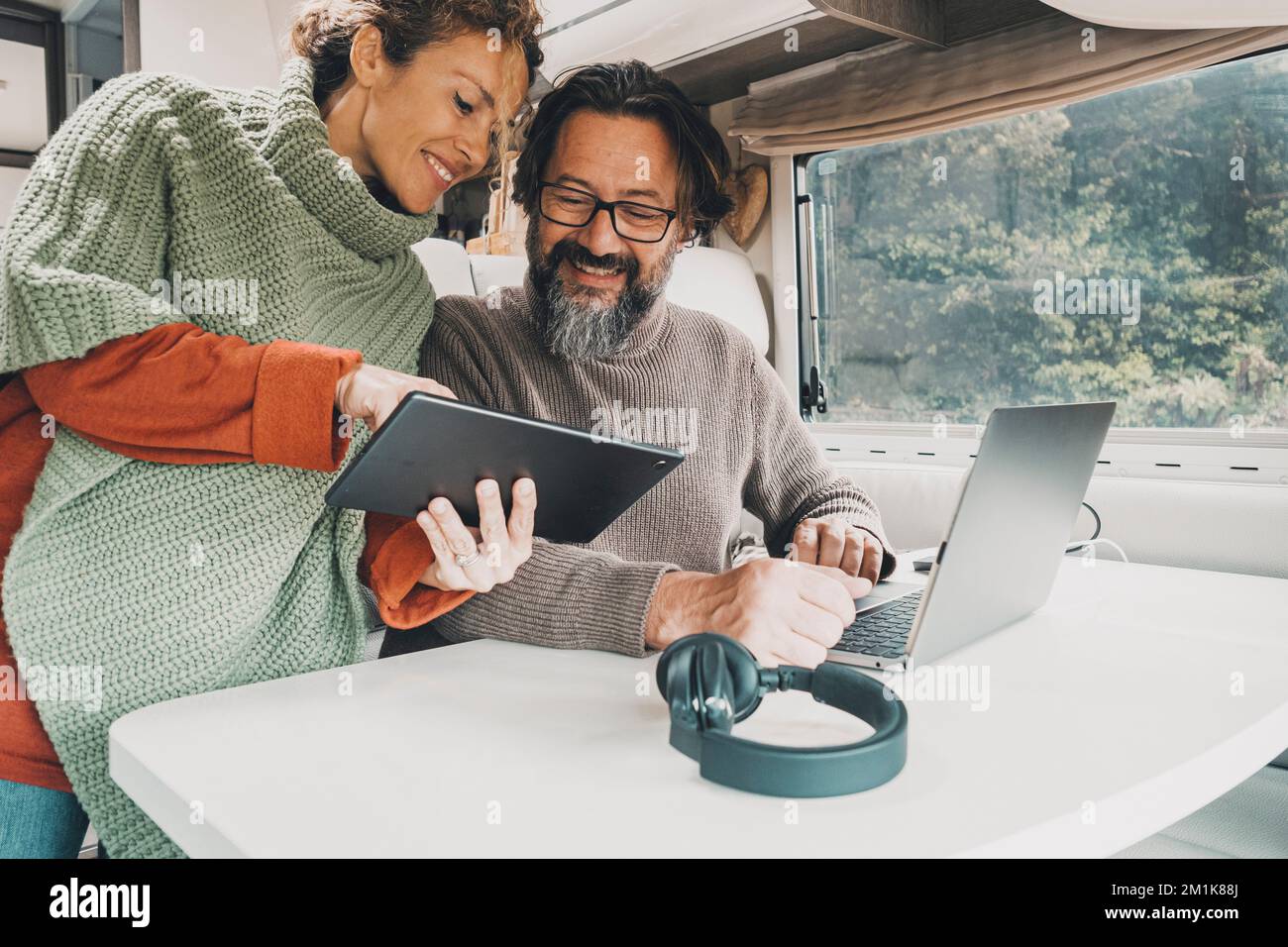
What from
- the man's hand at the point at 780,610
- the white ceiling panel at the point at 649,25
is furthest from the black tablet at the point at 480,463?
the white ceiling panel at the point at 649,25

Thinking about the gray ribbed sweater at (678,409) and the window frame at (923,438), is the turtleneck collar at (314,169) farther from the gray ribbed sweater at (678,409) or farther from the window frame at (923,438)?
the window frame at (923,438)

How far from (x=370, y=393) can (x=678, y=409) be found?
28.2 inches

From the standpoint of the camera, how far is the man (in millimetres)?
1386

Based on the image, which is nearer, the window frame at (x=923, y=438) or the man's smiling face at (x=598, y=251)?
the man's smiling face at (x=598, y=251)

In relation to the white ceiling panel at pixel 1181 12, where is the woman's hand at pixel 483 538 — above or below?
below

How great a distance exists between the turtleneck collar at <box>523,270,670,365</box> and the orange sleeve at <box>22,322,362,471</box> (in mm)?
643

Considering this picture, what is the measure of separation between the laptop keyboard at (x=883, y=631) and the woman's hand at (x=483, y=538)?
31 centimetres

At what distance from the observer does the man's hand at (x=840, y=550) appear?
119 centimetres

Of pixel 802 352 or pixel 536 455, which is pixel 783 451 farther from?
pixel 802 352

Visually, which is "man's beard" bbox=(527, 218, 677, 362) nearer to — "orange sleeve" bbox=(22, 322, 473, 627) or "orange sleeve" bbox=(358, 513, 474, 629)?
"orange sleeve" bbox=(358, 513, 474, 629)

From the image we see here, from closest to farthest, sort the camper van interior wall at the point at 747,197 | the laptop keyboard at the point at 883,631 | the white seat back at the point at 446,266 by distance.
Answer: the laptop keyboard at the point at 883,631, the white seat back at the point at 446,266, the camper van interior wall at the point at 747,197

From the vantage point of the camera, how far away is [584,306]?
1.41 meters

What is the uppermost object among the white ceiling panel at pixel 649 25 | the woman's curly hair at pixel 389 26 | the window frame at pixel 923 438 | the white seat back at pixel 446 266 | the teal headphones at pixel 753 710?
the white ceiling panel at pixel 649 25
